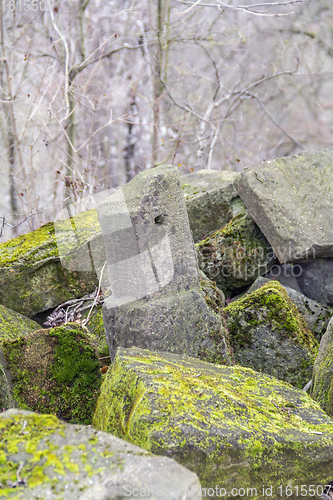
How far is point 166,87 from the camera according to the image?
773 cm

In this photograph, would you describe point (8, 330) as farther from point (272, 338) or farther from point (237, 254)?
point (237, 254)

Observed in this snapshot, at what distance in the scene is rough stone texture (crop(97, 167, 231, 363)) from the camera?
2.40 meters

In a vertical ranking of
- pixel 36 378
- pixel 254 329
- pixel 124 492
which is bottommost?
pixel 254 329

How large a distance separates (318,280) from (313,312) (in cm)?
39

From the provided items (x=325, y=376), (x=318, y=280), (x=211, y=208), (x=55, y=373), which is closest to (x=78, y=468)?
(x=55, y=373)

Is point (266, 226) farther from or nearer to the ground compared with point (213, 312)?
farther from the ground

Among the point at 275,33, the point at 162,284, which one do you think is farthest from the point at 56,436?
the point at 275,33

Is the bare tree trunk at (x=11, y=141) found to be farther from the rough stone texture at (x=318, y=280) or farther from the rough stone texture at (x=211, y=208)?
the rough stone texture at (x=318, y=280)

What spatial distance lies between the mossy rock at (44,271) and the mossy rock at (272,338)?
1363mm

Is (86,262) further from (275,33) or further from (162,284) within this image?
(275,33)

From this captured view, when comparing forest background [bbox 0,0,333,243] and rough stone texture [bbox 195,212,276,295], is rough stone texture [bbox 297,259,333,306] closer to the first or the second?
rough stone texture [bbox 195,212,276,295]

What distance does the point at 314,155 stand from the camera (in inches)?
147

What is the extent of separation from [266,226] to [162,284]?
142 cm

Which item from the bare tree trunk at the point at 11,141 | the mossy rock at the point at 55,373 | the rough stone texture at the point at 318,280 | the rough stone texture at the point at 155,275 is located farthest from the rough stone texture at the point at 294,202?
the bare tree trunk at the point at 11,141
